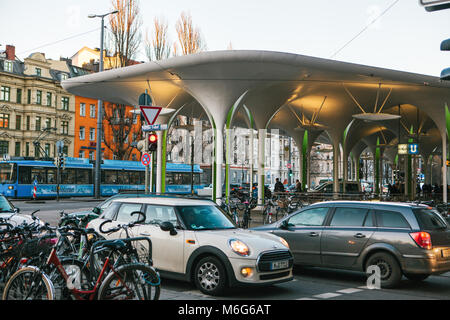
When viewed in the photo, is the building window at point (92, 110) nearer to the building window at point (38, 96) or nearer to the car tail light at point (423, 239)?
the building window at point (38, 96)

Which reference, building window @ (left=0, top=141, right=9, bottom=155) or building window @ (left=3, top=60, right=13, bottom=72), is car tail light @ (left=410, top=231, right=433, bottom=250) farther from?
building window @ (left=3, top=60, right=13, bottom=72)

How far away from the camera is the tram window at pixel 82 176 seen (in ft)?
134

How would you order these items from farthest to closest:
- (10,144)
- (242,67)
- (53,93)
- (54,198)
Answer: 1. (53,93)
2. (10,144)
3. (54,198)
4. (242,67)

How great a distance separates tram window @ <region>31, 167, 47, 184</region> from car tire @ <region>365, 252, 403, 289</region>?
32.0 meters

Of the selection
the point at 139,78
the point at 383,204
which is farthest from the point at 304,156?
the point at 383,204

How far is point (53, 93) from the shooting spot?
2584 inches

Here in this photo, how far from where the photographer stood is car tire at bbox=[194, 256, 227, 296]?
794 centimetres

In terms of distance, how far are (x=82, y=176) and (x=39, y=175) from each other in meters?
4.03

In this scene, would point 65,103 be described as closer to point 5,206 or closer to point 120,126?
point 120,126

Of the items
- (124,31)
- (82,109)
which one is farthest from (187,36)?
(82,109)

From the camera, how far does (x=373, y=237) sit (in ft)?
31.2

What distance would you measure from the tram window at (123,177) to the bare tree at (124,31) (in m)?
8.70
